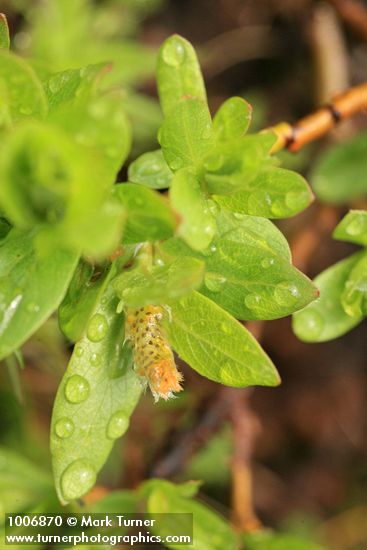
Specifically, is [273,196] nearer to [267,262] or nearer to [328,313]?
[267,262]

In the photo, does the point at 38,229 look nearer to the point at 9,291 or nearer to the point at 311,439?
the point at 9,291

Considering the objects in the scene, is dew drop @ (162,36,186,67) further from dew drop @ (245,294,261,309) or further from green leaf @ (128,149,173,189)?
dew drop @ (245,294,261,309)

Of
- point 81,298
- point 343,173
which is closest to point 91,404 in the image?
point 81,298

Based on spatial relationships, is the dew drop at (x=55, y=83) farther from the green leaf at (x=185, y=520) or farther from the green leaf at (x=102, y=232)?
the green leaf at (x=185, y=520)

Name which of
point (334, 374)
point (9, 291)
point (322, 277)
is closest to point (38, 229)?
point (9, 291)

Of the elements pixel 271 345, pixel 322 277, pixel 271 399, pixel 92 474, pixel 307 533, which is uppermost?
pixel 322 277

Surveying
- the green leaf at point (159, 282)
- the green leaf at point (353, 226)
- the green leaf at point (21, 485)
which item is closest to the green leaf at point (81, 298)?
the green leaf at point (159, 282)
